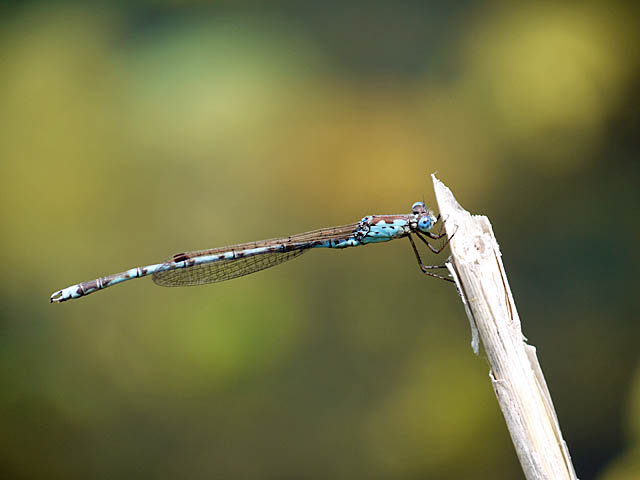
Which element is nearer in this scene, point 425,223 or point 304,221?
point 425,223

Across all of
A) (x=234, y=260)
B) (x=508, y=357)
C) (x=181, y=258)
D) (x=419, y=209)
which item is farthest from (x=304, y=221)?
(x=508, y=357)

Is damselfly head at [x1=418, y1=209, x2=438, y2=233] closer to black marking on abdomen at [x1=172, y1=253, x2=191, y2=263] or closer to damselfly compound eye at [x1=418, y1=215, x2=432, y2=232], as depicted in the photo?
damselfly compound eye at [x1=418, y1=215, x2=432, y2=232]

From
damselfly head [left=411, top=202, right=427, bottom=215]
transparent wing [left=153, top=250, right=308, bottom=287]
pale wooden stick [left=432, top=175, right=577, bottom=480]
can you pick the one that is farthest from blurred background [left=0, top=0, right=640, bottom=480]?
pale wooden stick [left=432, top=175, right=577, bottom=480]

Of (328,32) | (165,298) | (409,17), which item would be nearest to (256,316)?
(165,298)

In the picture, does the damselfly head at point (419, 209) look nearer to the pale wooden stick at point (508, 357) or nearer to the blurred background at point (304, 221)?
the pale wooden stick at point (508, 357)

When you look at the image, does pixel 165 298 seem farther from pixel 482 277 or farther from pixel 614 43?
pixel 614 43

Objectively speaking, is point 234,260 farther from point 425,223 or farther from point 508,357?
point 508,357

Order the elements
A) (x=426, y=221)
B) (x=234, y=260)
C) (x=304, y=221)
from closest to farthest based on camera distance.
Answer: (x=426, y=221) → (x=234, y=260) → (x=304, y=221)
